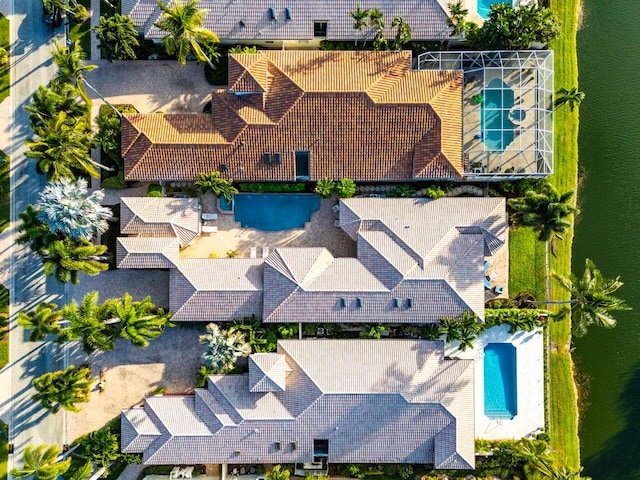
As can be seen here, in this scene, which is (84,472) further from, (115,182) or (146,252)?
(115,182)

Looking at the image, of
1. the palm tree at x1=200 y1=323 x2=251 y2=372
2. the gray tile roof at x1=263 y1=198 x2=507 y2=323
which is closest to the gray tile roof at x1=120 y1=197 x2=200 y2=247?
the gray tile roof at x1=263 y1=198 x2=507 y2=323

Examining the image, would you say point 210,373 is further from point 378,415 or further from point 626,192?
point 626,192

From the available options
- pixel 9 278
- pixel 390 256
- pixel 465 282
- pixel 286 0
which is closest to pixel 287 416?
pixel 390 256

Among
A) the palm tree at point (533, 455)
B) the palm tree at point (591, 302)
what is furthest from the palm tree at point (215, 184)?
the palm tree at point (533, 455)

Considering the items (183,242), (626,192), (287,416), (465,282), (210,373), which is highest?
(626,192)

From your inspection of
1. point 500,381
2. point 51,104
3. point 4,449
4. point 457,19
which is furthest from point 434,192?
point 4,449

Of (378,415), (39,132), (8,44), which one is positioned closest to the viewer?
(39,132)

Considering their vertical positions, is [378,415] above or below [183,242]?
below
